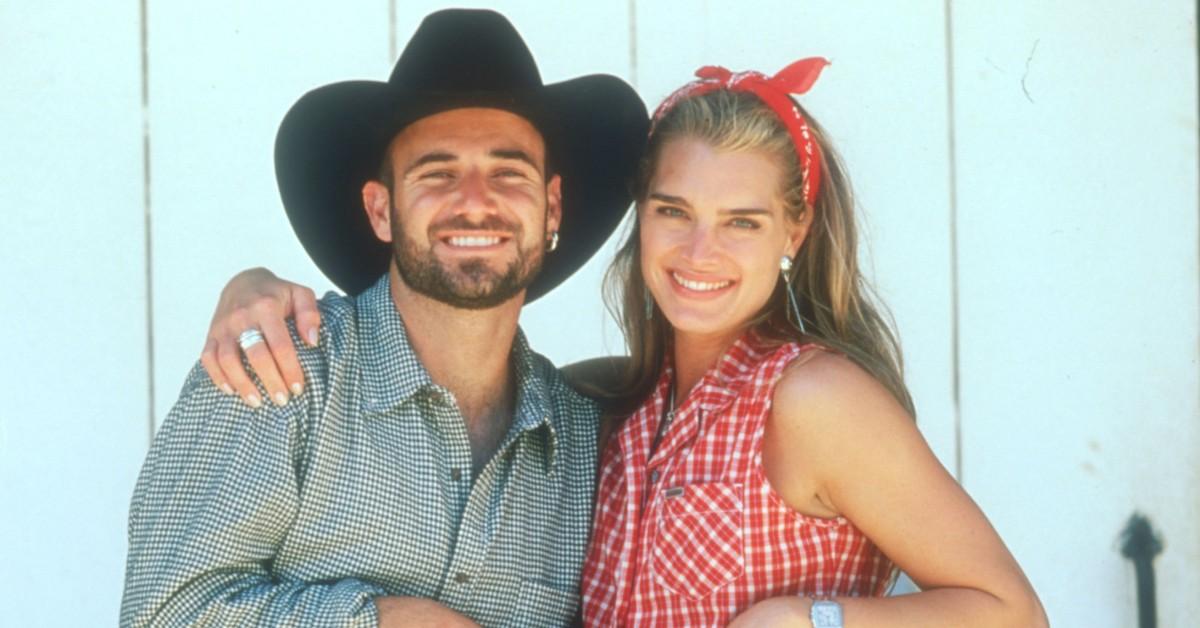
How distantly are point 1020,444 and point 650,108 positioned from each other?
0.94 meters

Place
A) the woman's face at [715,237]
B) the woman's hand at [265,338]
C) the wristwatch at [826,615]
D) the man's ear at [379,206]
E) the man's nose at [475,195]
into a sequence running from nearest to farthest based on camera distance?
the wristwatch at [826,615] < the woman's hand at [265,338] < the woman's face at [715,237] < the man's nose at [475,195] < the man's ear at [379,206]

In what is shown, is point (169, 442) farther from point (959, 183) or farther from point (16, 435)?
point (959, 183)

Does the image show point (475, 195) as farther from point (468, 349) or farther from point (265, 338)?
point (265, 338)

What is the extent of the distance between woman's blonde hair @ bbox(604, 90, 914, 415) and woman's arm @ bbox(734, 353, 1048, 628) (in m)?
0.15

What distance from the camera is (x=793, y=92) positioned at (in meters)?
2.67

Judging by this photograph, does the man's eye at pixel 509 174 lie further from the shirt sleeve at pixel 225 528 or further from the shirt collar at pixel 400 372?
the shirt sleeve at pixel 225 528

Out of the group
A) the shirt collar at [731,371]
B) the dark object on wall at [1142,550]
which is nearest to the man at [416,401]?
the shirt collar at [731,371]

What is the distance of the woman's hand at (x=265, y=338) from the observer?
2480 mm

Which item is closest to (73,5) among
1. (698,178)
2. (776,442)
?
(698,178)

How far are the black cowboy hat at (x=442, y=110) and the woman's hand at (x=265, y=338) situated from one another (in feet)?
0.98

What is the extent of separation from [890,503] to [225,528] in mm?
878

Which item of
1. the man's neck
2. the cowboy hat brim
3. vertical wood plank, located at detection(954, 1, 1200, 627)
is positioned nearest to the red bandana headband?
the cowboy hat brim

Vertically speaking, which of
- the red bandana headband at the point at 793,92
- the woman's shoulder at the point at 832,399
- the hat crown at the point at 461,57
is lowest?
the woman's shoulder at the point at 832,399

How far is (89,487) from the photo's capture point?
3271 mm
